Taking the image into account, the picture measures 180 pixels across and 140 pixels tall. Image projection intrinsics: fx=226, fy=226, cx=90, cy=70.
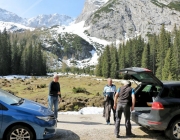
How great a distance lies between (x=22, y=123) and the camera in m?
7.07

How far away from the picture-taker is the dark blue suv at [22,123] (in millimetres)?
6918

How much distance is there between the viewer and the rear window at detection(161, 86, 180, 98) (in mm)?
8266

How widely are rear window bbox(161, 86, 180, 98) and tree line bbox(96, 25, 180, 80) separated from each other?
67.9 meters

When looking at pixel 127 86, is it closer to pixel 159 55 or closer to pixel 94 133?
pixel 94 133

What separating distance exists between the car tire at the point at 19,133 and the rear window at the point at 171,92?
4787mm

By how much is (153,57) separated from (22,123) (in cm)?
9986

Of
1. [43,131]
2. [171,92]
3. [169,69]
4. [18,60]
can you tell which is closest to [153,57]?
[169,69]

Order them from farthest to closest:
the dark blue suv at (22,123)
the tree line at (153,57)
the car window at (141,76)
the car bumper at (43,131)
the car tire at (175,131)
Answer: the tree line at (153,57) → the car window at (141,76) → the car tire at (175,131) → the car bumper at (43,131) → the dark blue suv at (22,123)

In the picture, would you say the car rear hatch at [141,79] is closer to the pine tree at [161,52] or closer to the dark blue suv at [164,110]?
the dark blue suv at [164,110]

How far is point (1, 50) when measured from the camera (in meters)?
110

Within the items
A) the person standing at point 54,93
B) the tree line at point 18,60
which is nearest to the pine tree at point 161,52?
the tree line at point 18,60

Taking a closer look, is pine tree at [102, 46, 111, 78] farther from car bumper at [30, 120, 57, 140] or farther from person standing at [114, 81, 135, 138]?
car bumper at [30, 120, 57, 140]

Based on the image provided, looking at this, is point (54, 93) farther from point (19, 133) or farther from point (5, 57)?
point (5, 57)

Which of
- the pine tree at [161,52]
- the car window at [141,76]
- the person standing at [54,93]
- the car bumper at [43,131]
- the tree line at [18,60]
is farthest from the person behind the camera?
the tree line at [18,60]
